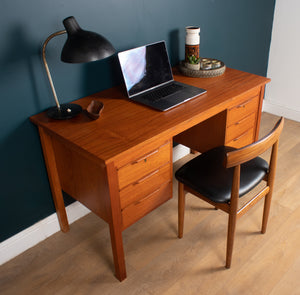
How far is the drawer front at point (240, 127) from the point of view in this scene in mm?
2196

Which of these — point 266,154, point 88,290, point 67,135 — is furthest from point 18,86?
point 266,154

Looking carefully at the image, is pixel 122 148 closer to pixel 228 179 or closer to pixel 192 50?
pixel 228 179

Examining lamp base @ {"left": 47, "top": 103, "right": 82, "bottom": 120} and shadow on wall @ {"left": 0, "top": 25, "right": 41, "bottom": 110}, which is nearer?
shadow on wall @ {"left": 0, "top": 25, "right": 41, "bottom": 110}

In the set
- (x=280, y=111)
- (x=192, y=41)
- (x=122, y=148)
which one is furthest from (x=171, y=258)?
(x=280, y=111)

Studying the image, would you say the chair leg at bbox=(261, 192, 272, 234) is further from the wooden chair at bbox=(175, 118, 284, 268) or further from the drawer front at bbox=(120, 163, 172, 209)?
the drawer front at bbox=(120, 163, 172, 209)

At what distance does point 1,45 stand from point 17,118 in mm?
360

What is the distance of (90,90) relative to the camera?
2080 mm

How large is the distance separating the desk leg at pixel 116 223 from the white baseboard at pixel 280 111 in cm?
230

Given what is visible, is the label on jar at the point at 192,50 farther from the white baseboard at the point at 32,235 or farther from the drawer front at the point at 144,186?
the white baseboard at the point at 32,235

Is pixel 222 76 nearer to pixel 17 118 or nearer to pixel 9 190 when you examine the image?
pixel 17 118

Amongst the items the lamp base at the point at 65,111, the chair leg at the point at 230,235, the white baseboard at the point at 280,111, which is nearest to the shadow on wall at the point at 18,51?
the lamp base at the point at 65,111

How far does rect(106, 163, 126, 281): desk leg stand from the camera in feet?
5.12

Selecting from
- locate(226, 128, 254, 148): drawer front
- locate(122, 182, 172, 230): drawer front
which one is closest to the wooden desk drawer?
locate(122, 182, 172, 230): drawer front

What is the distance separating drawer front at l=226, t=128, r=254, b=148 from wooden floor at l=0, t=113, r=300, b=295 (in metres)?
0.43
